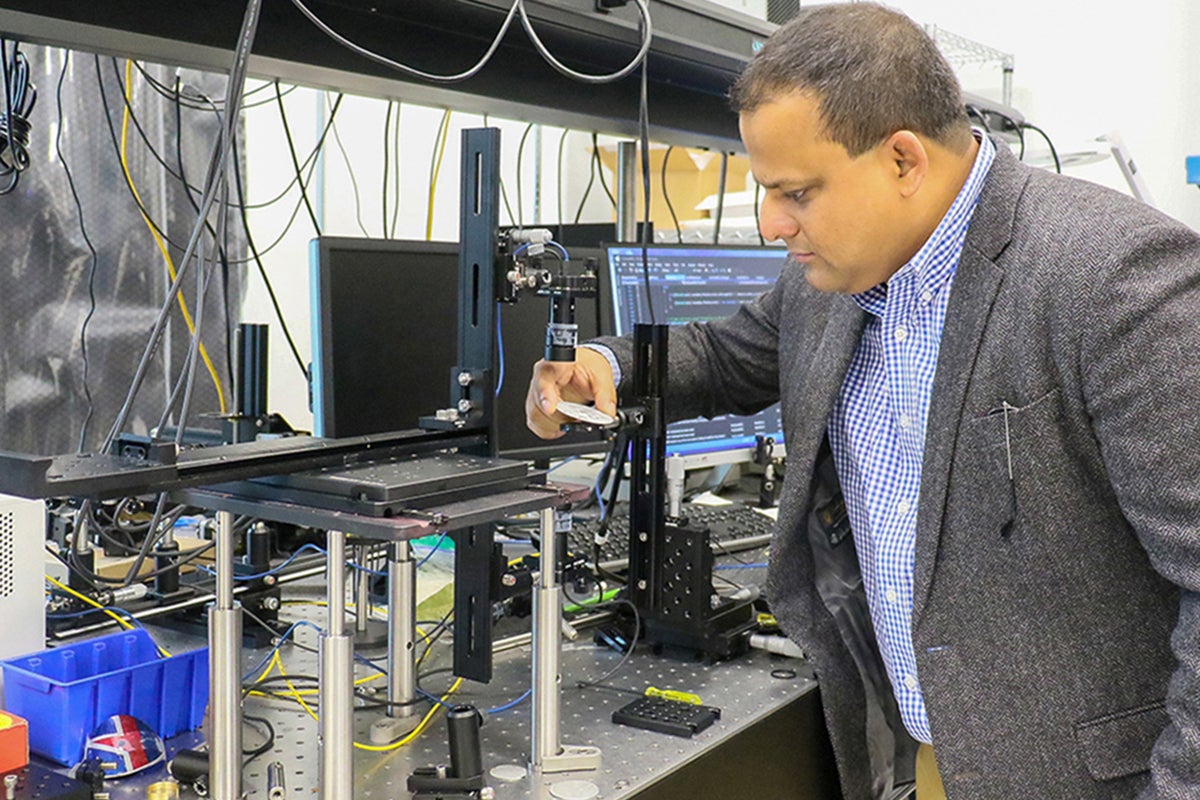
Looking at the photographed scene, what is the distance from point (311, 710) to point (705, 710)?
46 cm

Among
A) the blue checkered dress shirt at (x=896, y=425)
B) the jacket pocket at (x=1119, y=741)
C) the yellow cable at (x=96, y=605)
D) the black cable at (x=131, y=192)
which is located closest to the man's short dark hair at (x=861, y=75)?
the blue checkered dress shirt at (x=896, y=425)

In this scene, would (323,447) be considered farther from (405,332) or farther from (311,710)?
(405,332)

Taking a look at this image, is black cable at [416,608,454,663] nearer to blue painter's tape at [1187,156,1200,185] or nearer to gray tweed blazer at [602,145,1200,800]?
gray tweed blazer at [602,145,1200,800]

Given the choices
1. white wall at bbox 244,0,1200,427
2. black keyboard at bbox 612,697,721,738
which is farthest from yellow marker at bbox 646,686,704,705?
white wall at bbox 244,0,1200,427

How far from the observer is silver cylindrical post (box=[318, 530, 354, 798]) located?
100 cm

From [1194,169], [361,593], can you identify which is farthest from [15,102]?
[1194,169]

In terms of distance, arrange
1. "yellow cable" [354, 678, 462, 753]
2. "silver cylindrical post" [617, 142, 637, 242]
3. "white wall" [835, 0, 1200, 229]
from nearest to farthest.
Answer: "yellow cable" [354, 678, 462, 753]
"silver cylindrical post" [617, 142, 637, 242]
"white wall" [835, 0, 1200, 229]

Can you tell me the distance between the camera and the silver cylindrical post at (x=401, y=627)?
1.29 meters

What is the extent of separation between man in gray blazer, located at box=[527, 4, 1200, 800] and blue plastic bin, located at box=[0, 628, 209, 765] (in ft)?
1.64

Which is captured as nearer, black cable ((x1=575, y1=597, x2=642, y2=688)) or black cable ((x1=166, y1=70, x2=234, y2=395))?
black cable ((x1=575, y1=597, x2=642, y2=688))

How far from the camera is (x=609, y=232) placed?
105 inches

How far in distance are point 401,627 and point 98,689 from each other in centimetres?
32

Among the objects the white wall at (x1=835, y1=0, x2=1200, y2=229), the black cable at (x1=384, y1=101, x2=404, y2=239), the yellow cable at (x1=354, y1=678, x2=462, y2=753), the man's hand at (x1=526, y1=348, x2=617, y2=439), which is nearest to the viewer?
the yellow cable at (x1=354, y1=678, x2=462, y2=753)

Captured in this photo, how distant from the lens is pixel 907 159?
117 cm
